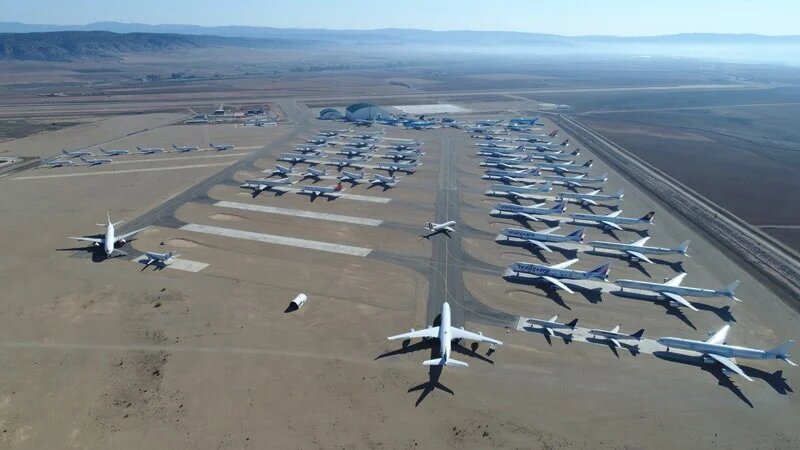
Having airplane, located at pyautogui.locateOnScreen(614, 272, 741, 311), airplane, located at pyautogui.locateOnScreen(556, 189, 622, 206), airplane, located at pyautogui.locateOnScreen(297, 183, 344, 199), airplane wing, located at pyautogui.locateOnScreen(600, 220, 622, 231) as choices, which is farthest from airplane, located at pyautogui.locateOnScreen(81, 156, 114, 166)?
airplane, located at pyautogui.locateOnScreen(614, 272, 741, 311)

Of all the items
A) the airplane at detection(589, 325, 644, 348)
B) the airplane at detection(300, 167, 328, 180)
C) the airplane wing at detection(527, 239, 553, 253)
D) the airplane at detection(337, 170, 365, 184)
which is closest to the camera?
the airplane at detection(589, 325, 644, 348)

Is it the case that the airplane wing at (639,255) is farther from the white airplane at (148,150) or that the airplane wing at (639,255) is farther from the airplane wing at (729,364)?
the white airplane at (148,150)

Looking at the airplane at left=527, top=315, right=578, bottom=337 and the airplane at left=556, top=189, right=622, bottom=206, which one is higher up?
the airplane at left=556, top=189, right=622, bottom=206

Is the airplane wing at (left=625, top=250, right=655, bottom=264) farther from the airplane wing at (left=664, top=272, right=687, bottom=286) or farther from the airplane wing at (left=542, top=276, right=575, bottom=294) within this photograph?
the airplane wing at (left=542, top=276, right=575, bottom=294)

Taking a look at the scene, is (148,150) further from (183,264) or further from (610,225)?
(610,225)

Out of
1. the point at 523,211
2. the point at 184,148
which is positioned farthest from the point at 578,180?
the point at 184,148

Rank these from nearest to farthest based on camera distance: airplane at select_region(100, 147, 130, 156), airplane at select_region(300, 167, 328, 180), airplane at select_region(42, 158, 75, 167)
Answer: airplane at select_region(300, 167, 328, 180) → airplane at select_region(42, 158, 75, 167) → airplane at select_region(100, 147, 130, 156)

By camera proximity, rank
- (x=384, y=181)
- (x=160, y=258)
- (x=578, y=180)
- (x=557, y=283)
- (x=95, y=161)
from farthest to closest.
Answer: (x=95, y=161) < (x=578, y=180) < (x=384, y=181) < (x=160, y=258) < (x=557, y=283)

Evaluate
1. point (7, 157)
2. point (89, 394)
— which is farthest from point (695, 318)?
point (7, 157)
